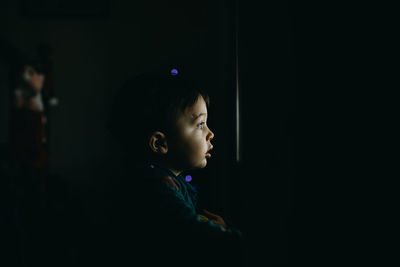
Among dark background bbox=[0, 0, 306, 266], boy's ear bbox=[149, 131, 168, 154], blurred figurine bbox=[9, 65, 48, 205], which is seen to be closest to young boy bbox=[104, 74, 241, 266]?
boy's ear bbox=[149, 131, 168, 154]

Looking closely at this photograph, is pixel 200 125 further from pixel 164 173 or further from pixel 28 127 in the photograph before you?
pixel 28 127

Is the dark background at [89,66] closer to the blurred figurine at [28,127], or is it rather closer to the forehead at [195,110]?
the blurred figurine at [28,127]

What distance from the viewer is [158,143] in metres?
0.55

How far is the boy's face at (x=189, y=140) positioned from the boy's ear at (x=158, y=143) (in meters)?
0.01

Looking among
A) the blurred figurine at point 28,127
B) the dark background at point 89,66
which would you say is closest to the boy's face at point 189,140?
the dark background at point 89,66

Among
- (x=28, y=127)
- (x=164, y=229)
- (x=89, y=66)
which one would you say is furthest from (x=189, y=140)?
(x=89, y=66)

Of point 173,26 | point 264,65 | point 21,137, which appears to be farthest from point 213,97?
point 264,65

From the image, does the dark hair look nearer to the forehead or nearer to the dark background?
the forehead

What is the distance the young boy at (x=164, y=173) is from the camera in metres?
0.42

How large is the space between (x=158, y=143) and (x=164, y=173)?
0.23 ft

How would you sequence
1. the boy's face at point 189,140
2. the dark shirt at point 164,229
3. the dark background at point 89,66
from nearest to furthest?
the dark shirt at point 164,229 < the boy's face at point 189,140 < the dark background at point 89,66

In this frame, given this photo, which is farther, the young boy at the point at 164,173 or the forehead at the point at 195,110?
the forehead at the point at 195,110

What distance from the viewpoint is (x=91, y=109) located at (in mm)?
2168

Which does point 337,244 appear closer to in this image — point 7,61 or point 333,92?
point 333,92
